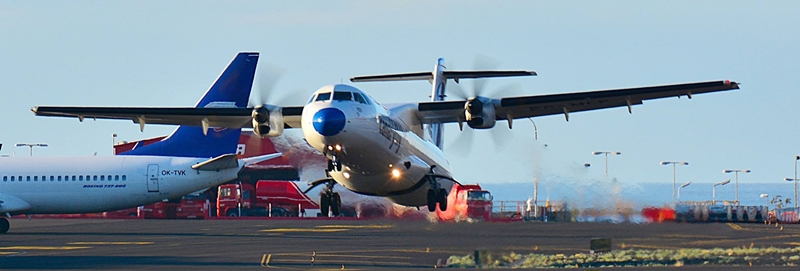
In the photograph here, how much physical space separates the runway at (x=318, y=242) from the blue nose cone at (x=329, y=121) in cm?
330

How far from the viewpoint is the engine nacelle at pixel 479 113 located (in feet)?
88.8

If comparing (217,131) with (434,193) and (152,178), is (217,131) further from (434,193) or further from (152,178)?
(434,193)

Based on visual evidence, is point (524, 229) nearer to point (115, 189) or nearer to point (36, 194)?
point (115, 189)

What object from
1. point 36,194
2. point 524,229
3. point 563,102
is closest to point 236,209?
point 36,194

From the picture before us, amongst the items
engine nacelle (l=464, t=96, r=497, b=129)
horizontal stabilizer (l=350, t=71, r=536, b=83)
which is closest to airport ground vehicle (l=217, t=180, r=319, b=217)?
horizontal stabilizer (l=350, t=71, r=536, b=83)

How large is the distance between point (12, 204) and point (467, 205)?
17.6 m

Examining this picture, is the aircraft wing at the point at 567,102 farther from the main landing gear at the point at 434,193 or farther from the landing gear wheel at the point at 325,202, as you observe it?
the landing gear wheel at the point at 325,202

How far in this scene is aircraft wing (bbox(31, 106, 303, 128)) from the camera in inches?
1115

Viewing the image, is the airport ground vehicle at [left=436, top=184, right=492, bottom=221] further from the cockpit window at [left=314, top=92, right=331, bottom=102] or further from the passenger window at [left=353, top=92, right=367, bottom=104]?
the cockpit window at [left=314, top=92, right=331, bottom=102]

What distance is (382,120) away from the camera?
23922mm

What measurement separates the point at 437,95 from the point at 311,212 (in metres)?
24.0

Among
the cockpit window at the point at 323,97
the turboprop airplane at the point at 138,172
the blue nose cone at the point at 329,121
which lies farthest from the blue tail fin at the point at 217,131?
the blue nose cone at the point at 329,121

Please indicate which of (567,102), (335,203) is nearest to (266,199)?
(335,203)

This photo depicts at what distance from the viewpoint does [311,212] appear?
58500mm
